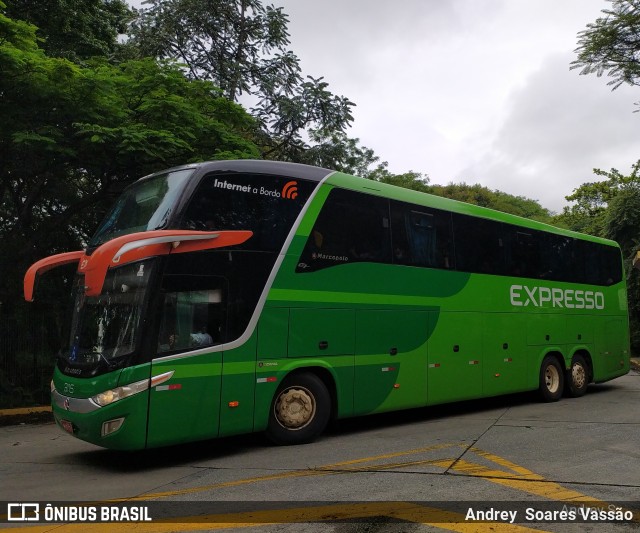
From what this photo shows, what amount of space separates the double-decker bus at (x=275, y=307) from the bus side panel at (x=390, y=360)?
→ 28mm

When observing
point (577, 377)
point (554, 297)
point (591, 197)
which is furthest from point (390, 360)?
point (591, 197)

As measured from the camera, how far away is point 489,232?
1198 centimetres

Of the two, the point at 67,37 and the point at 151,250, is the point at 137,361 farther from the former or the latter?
the point at 67,37

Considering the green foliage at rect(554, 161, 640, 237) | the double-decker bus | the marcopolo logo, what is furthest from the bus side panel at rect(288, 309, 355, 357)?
the green foliage at rect(554, 161, 640, 237)

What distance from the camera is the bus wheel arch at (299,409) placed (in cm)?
849

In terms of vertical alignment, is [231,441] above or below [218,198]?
below

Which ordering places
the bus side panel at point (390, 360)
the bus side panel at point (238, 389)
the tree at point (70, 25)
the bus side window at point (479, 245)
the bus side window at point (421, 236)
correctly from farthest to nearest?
the tree at point (70, 25) → the bus side window at point (479, 245) → the bus side window at point (421, 236) → the bus side panel at point (390, 360) → the bus side panel at point (238, 389)

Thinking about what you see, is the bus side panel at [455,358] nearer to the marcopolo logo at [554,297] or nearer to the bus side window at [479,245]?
the bus side window at [479,245]

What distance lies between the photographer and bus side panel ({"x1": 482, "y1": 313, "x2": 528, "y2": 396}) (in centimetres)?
1173

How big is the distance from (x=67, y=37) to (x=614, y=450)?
16556 millimetres

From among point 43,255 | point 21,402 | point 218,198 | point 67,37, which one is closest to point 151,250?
point 218,198

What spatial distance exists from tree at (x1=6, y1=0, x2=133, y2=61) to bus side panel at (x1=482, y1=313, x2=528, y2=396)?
12.2 m

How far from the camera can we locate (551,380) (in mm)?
13727

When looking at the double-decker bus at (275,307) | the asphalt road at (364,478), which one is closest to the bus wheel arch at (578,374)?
the double-decker bus at (275,307)
